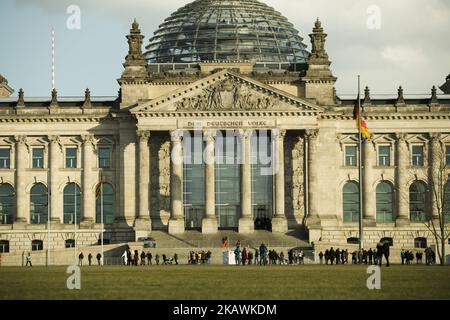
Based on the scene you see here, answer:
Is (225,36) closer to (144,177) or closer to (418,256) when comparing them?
(144,177)

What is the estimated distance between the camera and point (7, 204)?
145125 millimetres

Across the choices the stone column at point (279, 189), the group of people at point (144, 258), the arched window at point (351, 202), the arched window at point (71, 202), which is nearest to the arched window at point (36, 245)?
the arched window at point (71, 202)

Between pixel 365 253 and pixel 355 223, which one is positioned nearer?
pixel 365 253

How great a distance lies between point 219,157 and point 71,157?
52.9 ft

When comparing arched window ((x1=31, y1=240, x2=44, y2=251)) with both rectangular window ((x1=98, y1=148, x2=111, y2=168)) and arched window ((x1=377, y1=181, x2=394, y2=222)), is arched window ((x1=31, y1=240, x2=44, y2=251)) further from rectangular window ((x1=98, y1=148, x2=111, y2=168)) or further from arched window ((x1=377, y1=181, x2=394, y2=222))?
arched window ((x1=377, y1=181, x2=394, y2=222))

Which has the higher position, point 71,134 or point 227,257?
point 71,134

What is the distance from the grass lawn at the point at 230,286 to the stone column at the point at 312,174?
2288 inches

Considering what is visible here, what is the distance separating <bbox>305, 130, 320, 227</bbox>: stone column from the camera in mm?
138875

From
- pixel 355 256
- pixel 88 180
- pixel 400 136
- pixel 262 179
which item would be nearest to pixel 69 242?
pixel 88 180

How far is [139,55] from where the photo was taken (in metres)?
143

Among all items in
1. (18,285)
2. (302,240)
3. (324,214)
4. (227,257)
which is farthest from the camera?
(324,214)
